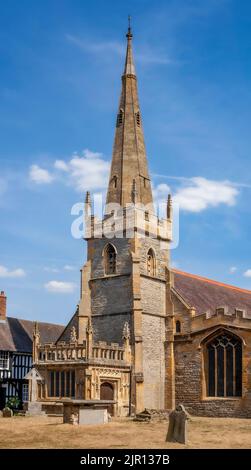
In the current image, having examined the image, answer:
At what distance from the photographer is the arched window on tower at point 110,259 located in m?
43.3

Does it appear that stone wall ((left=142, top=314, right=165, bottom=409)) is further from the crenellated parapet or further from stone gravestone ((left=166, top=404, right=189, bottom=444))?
stone gravestone ((left=166, top=404, right=189, bottom=444))

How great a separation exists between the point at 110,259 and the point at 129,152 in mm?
7602

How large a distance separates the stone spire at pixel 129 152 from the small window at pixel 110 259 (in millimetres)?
3001

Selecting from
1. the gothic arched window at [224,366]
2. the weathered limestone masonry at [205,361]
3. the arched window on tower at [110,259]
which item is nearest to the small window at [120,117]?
the arched window on tower at [110,259]

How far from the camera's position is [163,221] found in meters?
45.0

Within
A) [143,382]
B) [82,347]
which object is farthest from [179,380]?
[82,347]

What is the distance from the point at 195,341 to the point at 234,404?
14.7 feet

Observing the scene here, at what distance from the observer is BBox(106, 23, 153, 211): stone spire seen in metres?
44.7

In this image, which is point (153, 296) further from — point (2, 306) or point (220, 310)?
point (2, 306)

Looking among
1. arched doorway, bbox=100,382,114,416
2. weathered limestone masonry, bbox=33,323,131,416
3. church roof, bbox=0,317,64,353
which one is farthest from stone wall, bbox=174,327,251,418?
church roof, bbox=0,317,64,353

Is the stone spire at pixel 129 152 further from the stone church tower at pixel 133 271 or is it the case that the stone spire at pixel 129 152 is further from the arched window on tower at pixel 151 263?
the arched window on tower at pixel 151 263

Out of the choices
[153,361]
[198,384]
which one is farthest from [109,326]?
[198,384]

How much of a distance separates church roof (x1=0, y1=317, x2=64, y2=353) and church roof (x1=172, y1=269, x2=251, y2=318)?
12400 mm
